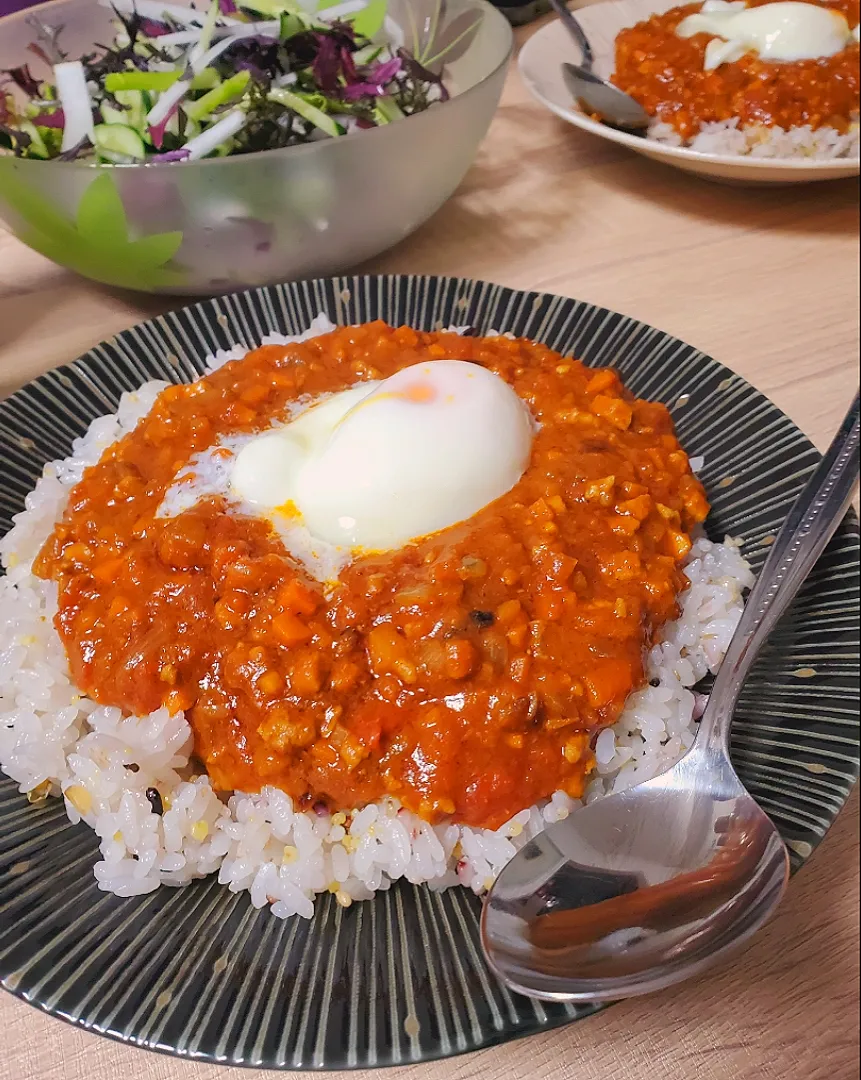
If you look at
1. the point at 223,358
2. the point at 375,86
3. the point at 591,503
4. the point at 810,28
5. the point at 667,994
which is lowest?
the point at 667,994

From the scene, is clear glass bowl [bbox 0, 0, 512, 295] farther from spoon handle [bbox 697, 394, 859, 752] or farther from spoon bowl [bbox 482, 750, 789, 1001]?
spoon bowl [bbox 482, 750, 789, 1001]

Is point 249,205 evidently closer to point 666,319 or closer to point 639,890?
point 666,319

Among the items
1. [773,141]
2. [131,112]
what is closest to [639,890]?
[131,112]

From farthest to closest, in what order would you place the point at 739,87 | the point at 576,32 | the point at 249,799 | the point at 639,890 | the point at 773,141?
the point at 576,32, the point at 739,87, the point at 773,141, the point at 249,799, the point at 639,890

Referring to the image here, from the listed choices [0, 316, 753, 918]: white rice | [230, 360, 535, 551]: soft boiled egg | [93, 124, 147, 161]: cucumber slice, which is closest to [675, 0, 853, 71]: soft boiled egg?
[93, 124, 147, 161]: cucumber slice

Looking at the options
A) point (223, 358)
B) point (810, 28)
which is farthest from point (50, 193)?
point (810, 28)

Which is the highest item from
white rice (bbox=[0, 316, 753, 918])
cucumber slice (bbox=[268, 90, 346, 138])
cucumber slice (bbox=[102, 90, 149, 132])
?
cucumber slice (bbox=[268, 90, 346, 138])

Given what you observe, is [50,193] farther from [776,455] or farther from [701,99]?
[701,99]
